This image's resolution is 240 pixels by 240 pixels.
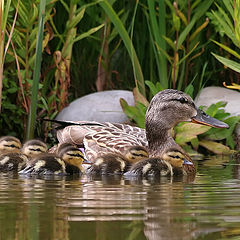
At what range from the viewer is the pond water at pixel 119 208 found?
2.92 meters

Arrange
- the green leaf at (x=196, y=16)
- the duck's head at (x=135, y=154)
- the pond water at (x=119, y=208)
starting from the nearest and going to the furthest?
the pond water at (x=119, y=208)
the duck's head at (x=135, y=154)
the green leaf at (x=196, y=16)

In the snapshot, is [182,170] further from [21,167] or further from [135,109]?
[135,109]

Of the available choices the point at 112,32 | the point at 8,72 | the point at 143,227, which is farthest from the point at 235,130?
the point at 143,227

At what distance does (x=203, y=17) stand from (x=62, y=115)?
1.91 metres

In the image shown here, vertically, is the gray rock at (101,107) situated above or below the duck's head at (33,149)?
above

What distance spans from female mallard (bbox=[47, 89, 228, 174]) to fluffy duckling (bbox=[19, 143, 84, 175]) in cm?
51

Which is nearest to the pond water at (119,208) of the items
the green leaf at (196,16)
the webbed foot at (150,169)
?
the webbed foot at (150,169)

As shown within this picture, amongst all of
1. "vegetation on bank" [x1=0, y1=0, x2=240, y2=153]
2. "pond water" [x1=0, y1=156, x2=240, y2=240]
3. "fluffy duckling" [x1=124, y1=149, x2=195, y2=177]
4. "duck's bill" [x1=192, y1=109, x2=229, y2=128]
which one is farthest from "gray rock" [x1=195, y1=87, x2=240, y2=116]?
"pond water" [x1=0, y1=156, x2=240, y2=240]

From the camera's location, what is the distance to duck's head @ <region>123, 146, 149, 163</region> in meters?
5.89

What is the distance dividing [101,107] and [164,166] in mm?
3090

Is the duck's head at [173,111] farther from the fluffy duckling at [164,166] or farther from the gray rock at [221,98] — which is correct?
the gray rock at [221,98]

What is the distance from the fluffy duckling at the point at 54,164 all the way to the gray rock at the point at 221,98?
10.4 ft

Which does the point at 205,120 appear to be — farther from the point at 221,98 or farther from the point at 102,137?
the point at 221,98

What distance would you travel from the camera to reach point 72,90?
9.29 m
